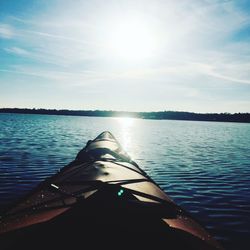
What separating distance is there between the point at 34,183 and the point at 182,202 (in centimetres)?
772

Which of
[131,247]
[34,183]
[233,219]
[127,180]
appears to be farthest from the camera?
[34,183]

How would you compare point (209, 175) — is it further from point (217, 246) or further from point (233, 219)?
point (217, 246)

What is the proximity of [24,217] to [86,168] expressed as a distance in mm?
3971

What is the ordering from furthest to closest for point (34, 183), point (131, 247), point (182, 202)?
point (34, 183) → point (182, 202) → point (131, 247)

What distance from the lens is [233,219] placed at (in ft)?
36.3

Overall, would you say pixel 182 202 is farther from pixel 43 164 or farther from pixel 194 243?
pixel 43 164

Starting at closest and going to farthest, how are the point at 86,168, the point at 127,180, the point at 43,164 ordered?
the point at 127,180 < the point at 86,168 < the point at 43,164

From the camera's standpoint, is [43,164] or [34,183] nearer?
[34,183]

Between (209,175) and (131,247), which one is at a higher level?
(131,247)

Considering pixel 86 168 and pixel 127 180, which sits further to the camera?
pixel 86 168

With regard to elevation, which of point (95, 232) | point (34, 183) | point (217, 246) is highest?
point (95, 232)

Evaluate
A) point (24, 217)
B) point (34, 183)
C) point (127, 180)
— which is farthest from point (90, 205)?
point (34, 183)

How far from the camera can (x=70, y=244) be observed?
12.8 ft

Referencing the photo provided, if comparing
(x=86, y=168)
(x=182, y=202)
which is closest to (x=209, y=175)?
(x=182, y=202)
